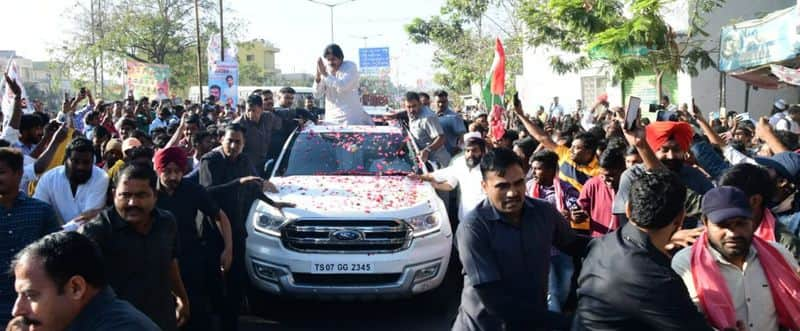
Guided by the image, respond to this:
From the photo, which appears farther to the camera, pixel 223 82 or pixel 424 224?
pixel 223 82

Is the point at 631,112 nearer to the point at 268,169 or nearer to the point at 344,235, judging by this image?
the point at 344,235

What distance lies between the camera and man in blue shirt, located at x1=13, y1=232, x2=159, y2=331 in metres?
2.20

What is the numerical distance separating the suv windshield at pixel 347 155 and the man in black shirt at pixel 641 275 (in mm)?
4587

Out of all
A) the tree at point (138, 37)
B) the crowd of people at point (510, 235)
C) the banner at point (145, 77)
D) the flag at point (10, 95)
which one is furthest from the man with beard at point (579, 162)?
the tree at point (138, 37)

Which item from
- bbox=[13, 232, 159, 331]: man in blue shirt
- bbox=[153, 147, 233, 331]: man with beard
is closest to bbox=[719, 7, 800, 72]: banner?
bbox=[153, 147, 233, 331]: man with beard

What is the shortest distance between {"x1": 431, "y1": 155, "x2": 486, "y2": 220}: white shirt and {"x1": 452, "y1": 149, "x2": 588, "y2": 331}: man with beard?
96.4 inches

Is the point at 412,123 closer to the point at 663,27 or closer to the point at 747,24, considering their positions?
the point at 663,27

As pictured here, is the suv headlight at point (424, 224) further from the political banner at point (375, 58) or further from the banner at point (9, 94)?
the political banner at point (375, 58)

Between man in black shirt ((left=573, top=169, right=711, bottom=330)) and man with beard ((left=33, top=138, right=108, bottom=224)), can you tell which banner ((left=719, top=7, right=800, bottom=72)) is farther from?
man with beard ((left=33, top=138, right=108, bottom=224))

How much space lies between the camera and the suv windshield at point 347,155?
7.26 metres

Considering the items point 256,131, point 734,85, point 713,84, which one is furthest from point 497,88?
point 734,85

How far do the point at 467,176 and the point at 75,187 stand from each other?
9.89ft

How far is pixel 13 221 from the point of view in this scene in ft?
12.0

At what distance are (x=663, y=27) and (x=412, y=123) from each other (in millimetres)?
7201
